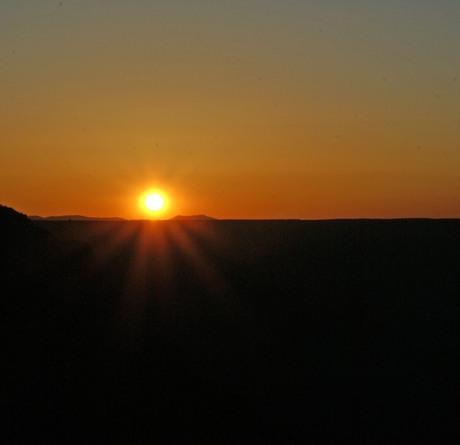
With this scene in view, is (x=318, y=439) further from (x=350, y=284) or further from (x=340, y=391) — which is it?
(x=350, y=284)

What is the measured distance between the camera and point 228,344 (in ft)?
78.0

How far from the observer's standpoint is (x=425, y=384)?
21422 mm

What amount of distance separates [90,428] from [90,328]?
2.17 m

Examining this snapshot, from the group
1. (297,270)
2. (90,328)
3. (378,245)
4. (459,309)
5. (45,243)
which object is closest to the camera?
(90,328)

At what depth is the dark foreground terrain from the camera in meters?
13.0

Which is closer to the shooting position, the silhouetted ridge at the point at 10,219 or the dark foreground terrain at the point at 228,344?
the dark foreground terrain at the point at 228,344

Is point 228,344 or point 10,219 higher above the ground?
point 228,344

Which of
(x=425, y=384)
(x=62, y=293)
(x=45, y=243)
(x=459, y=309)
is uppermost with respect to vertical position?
(x=459, y=309)

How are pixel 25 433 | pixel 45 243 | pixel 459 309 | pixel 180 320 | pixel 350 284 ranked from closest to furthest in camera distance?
pixel 25 433 < pixel 45 243 < pixel 180 320 < pixel 459 309 < pixel 350 284

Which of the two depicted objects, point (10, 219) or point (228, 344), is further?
point (228, 344)

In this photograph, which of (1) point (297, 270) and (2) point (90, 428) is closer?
(2) point (90, 428)

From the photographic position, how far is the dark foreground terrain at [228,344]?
42.8 feet

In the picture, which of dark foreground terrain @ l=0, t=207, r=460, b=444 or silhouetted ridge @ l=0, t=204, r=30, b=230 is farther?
silhouetted ridge @ l=0, t=204, r=30, b=230

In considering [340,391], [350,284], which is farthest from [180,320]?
[350,284]
